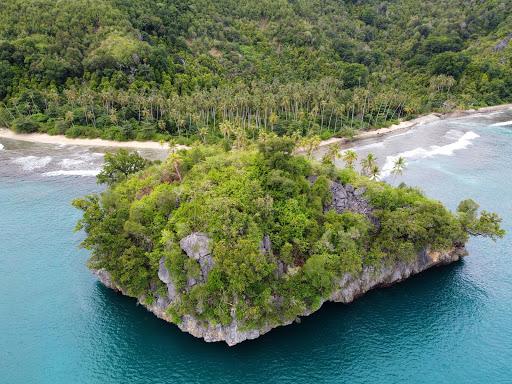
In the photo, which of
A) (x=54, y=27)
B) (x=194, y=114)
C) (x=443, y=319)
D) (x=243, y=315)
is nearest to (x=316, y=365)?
(x=243, y=315)

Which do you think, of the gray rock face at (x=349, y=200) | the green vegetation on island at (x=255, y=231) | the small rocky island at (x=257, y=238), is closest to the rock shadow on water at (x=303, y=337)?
the small rocky island at (x=257, y=238)

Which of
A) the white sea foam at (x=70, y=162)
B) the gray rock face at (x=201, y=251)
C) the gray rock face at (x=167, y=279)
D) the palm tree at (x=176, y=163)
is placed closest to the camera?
the gray rock face at (x=201, y=251)

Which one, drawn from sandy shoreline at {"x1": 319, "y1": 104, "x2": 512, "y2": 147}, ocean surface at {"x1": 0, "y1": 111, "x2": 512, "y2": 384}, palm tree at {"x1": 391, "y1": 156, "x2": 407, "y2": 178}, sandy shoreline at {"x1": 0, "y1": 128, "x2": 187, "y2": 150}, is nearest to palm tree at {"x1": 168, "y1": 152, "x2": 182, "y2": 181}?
ocean surface at {"x1": 0, "y1": 111, "x2": 512, "y2": 384}

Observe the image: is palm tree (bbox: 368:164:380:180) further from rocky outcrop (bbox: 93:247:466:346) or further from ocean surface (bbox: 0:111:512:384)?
ocean surface (bbox: 0:111:512:384)

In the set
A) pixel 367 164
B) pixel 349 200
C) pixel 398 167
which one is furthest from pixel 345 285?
pixel 398 167

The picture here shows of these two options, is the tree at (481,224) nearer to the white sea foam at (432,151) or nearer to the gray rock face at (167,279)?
the gray rock face at (167,279)

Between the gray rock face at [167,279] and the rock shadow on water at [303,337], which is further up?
the gray rock face at [167,279]

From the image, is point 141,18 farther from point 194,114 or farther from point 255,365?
point 255,365
